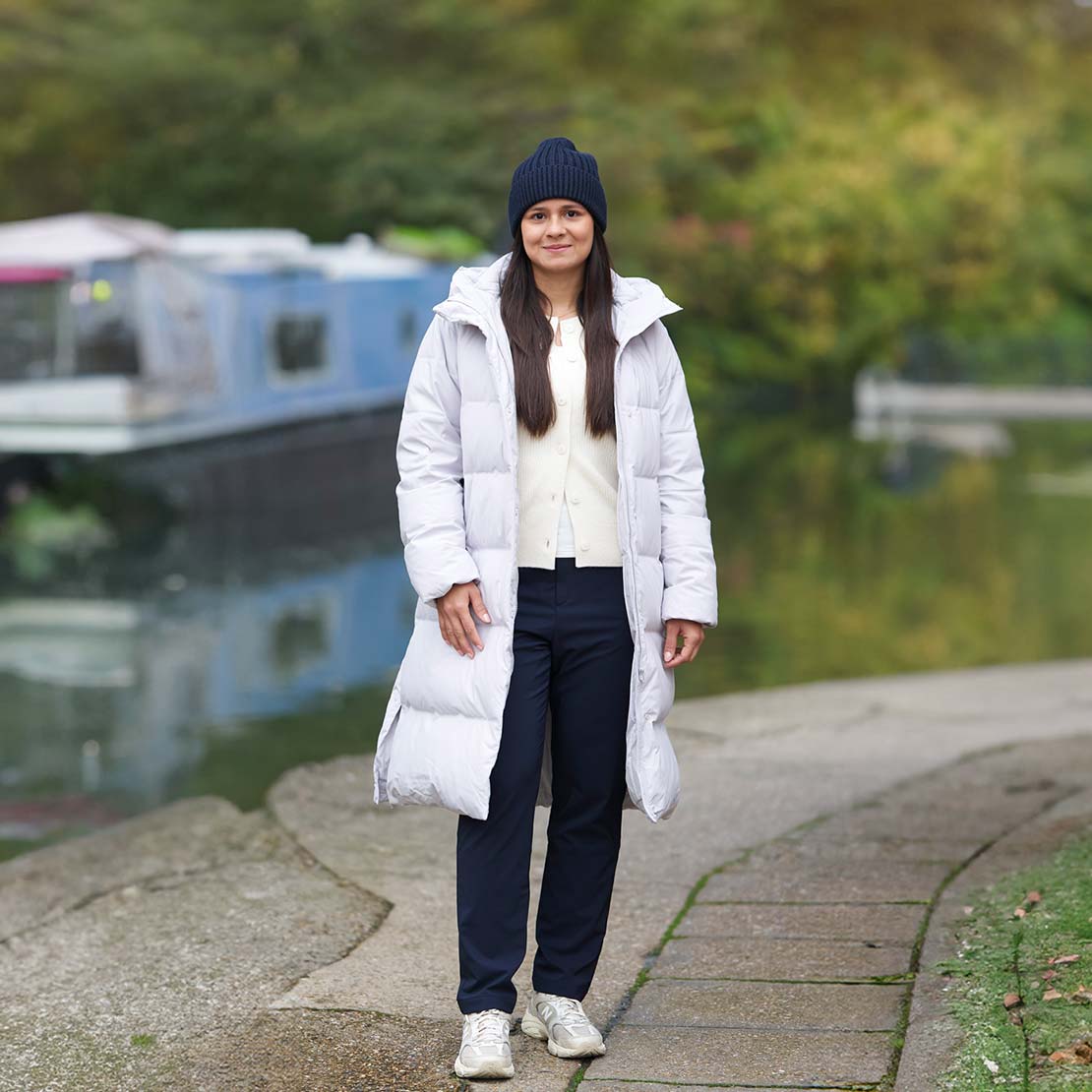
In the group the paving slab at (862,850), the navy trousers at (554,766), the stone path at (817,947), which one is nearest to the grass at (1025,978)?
the stone path at (817,947)

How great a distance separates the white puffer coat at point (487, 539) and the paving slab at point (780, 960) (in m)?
0.63

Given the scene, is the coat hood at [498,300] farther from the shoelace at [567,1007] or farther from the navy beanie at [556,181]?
the shoelace at [567,1007]

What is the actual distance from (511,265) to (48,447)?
14.6 metres

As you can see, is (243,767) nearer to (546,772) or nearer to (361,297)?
(546,772)

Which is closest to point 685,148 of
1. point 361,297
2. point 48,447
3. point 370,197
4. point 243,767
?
point 370,197

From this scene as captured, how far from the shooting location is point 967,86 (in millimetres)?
Answer: 48312

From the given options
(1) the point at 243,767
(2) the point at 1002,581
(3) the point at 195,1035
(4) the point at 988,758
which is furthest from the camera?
(2) the point at 1002,581

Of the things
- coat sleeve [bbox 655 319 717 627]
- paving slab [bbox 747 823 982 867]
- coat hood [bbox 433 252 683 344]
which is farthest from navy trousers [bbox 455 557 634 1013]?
paving slab [bbox 747 823 982 867]

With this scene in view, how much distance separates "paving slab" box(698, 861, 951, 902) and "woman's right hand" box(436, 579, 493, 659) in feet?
4.79

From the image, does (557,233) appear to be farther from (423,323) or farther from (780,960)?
(423,323)

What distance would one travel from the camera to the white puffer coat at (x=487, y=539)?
3.49 m

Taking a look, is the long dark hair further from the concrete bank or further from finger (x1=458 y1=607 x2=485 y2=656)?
the concrete bank

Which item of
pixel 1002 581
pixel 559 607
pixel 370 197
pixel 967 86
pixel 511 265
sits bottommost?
pixel 1002 581

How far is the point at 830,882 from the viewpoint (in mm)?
4797
